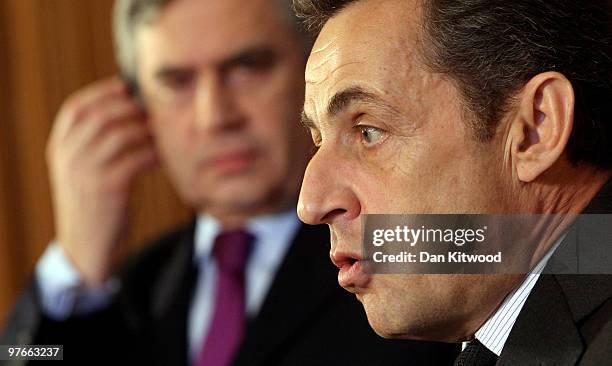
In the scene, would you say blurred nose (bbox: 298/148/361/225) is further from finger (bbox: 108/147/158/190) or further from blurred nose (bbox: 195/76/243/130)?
finger (bbox: 108/147/158/190)

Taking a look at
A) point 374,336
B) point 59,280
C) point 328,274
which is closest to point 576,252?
point 374,336

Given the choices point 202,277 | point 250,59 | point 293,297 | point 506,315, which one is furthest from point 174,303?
point 506,315

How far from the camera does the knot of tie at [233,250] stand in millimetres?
1539

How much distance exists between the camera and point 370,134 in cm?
87

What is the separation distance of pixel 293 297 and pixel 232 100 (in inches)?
13.0

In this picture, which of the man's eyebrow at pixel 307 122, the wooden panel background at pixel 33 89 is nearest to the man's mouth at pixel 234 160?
the man's eyebrow at pixel 307 122

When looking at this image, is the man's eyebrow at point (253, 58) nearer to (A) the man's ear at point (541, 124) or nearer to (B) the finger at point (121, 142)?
(B) the finger at point (121, 142)

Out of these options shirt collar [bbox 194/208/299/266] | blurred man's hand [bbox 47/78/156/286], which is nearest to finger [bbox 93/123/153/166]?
blurred man's hand [bbox 47/78/156/286]

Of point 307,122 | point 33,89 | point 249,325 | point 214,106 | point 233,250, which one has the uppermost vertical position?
point 33,89

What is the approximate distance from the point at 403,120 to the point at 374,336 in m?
0.36

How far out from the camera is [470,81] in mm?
846

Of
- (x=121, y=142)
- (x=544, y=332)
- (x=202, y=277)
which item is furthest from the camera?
(x=121, y=142)

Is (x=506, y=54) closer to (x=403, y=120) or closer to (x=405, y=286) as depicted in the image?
(x=403, y=120)

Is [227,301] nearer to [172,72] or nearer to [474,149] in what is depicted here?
[172,72]
